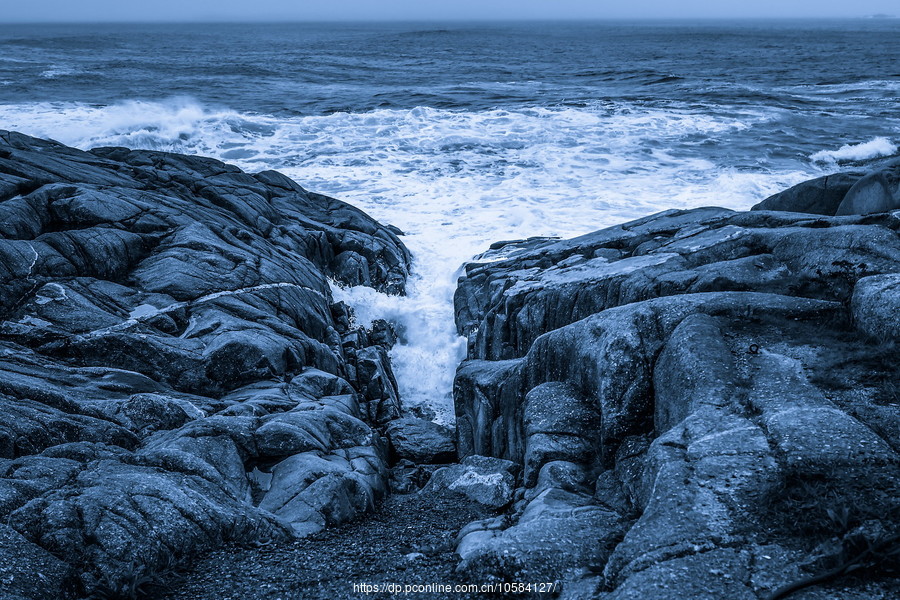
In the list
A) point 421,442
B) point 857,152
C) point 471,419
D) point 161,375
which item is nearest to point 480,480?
point 471,419

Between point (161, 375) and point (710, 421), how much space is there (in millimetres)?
10273

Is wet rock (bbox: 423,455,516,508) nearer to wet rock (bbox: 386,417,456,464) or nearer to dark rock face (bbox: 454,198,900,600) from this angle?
dark rock face (bbox: 454,198,900,600)

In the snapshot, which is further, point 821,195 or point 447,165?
point 447,165

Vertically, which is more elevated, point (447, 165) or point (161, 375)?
point (447, 165)

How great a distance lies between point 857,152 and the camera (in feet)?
112

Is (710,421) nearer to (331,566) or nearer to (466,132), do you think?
(331,566)

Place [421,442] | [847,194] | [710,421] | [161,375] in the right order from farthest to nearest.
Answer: [847,194] → [421,442] → [161,375] → [710,421]

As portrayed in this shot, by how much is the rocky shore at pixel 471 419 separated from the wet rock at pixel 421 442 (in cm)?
7

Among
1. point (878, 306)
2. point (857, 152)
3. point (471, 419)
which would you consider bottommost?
point (471, 419)

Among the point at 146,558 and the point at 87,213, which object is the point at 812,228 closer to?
the point at 146,558

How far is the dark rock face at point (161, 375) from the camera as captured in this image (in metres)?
7.81

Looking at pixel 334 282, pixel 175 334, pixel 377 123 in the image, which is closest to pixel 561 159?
pixel 377 123

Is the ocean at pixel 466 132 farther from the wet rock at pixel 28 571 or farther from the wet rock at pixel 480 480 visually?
the wet rock at pixel 28 571

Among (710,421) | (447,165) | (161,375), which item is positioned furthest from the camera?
(447,165)
